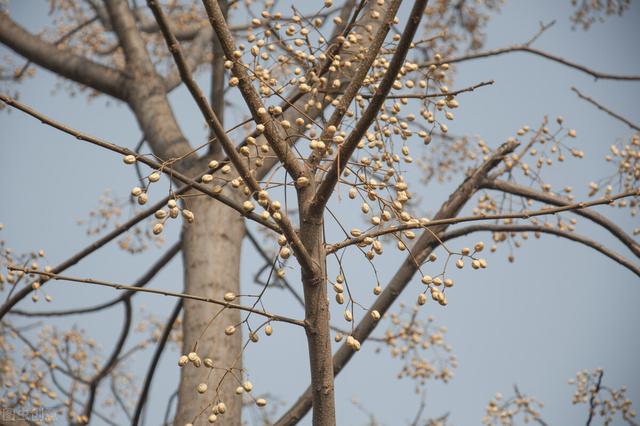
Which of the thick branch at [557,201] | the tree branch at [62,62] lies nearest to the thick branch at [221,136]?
the thick branch at [557,201]

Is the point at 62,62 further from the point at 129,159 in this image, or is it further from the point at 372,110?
the point at 372,110

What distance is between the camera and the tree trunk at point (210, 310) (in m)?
2.80

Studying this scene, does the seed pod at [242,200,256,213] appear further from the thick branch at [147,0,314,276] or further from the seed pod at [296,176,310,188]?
the seed pod at [296,176,310,188]

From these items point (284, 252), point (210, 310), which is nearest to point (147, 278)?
point (210, 310)

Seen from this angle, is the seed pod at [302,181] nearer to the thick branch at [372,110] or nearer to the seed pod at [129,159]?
the thick branch at [372,110]

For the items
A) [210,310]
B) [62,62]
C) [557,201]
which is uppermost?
[557,201]

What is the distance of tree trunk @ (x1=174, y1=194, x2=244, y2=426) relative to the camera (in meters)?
2.80

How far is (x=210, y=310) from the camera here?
10.1 ft

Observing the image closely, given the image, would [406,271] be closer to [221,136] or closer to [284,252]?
[284,252]

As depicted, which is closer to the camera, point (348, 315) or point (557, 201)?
point (348, 315)

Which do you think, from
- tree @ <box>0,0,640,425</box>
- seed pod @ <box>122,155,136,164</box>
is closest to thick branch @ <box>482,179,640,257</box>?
tree @ <box>0,0,640,425</box>

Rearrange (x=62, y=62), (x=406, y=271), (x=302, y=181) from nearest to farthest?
(x=302, y=181) < (x=406, y=271) < (x=62, y=62)

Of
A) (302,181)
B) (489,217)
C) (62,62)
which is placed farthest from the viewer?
(62,62)

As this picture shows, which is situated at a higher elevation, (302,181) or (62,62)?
(62,62)
